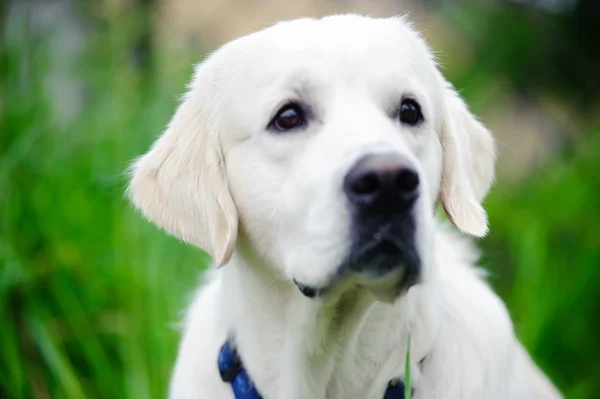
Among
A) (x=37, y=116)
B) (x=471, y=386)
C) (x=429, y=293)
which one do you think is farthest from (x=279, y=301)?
(x=37, y=116)

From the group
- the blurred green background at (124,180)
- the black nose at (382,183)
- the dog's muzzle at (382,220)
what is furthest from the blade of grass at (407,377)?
the blurred green background at (124,180)

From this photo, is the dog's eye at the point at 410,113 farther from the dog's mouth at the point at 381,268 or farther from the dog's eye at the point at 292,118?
the dog's mouth at the point at 381,268

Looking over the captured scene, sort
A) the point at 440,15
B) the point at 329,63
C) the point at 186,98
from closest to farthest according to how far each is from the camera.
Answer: the point at 329,63 < the point at 186,98 < the point at 440,15

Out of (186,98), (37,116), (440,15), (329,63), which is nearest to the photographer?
(329,63)

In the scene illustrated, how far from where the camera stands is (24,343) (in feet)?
13.0

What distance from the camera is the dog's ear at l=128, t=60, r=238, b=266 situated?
247 cm

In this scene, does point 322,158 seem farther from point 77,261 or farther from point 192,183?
point 77,261

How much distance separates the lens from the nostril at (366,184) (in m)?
2.03

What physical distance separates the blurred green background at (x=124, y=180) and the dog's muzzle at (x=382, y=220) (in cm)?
191

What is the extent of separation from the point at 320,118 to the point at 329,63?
0.57 ft

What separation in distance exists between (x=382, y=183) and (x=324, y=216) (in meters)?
0.21

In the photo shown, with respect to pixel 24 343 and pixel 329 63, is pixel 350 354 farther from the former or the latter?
pixel 24 343

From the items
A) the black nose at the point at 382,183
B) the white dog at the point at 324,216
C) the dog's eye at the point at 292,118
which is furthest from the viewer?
the dog's eye at the point at 292,118

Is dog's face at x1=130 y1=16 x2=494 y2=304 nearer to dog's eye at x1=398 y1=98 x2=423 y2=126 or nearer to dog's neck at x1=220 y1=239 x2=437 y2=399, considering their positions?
dog's eye at x1=398 y1=98 x2=423 y2=126
